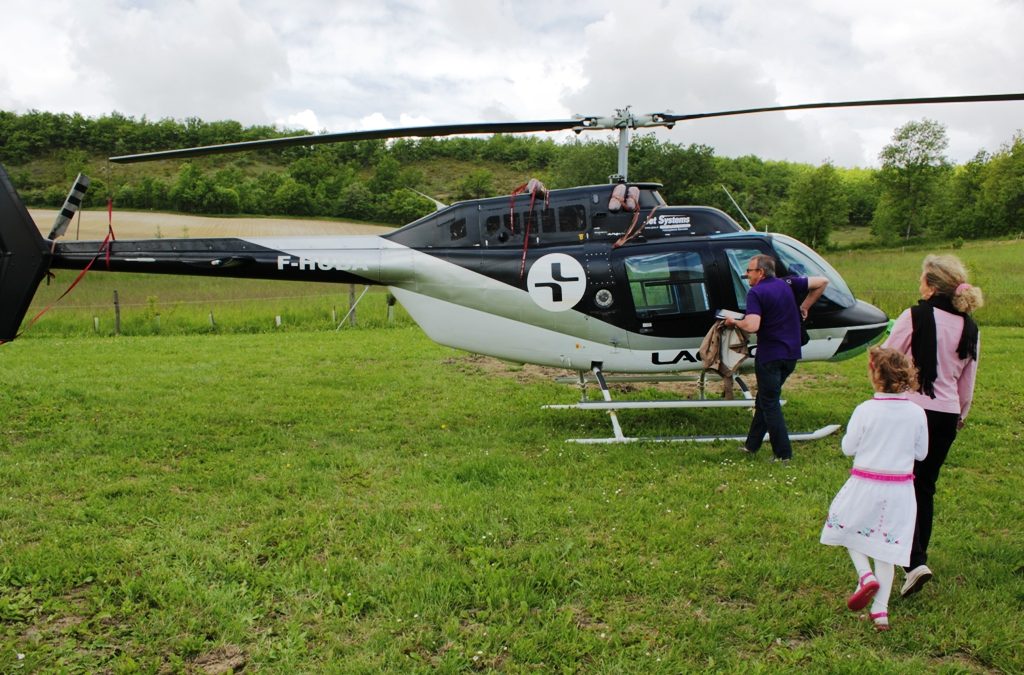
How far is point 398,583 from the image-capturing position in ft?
12.6

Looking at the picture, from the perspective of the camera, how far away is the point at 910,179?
60250 mm

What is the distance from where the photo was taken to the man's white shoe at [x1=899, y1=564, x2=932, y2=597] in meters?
3.62

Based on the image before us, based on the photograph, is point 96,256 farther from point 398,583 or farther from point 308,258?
point 398,583

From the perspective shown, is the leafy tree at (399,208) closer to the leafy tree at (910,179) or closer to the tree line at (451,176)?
the tree line at (451,176)

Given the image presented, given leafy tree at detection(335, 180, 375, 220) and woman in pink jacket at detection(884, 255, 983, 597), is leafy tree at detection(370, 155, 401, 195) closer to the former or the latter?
leafy tree at detection(335, 180, 375, 220)

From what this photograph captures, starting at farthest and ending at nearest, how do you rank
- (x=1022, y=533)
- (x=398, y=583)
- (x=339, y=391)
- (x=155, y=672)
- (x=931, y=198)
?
(x=931, y=198)
(x=339, y=391)
(x=1022, y=533)
(x=398, y=583)
(x=155, y=672)

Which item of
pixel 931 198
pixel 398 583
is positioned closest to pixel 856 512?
pixel 398 583

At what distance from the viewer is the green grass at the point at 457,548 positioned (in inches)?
130

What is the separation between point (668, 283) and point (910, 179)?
66.2 metres

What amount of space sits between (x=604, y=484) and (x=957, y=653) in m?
2.71

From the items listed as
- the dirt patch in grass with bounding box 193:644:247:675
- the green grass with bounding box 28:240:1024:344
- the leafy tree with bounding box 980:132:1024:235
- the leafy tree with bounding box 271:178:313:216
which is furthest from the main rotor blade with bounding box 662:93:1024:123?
the leafy tree with bounding box 980:132:1024:235

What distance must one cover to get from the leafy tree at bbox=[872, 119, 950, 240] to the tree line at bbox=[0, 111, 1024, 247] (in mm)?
112

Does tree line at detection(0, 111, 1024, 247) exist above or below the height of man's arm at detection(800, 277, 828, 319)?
above

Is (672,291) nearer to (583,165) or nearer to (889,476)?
(889,476)
